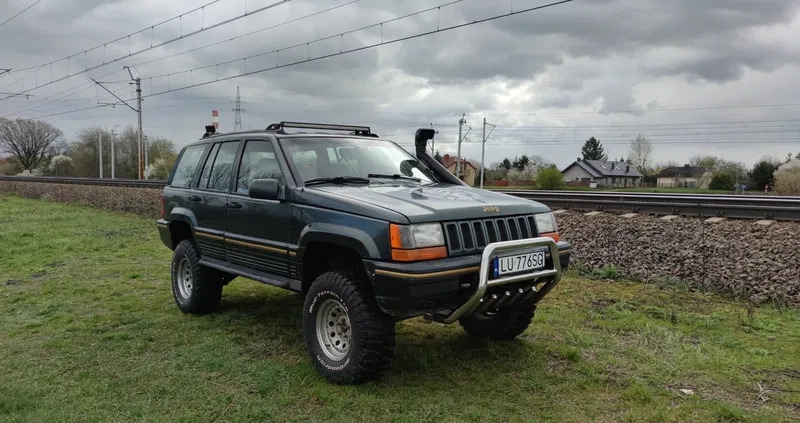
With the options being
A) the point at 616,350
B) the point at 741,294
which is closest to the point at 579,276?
the point at 741,294

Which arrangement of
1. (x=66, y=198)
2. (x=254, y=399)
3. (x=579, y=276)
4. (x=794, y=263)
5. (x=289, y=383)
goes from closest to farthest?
(x=254, y=399)
(x=289, y=383)
(x=794, y=263)
(x=579, y=276)
(x=66, y=198)

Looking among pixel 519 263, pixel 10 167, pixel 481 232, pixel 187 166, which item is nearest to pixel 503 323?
pixel 519 263

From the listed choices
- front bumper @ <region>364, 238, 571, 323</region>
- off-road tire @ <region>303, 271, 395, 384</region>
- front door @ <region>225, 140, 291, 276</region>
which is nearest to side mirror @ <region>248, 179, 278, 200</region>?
front door @ <region>225, 140, 291, 276</region>

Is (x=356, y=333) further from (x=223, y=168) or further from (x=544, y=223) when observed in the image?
(x=223, y=168)

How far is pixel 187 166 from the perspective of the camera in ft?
20.2

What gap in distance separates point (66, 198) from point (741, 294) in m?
25.3

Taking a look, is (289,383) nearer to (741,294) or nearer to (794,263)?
(741,294)

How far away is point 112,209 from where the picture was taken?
19.3 m

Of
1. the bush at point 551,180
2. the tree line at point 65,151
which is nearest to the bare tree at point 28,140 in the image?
the tree line at point 65,151

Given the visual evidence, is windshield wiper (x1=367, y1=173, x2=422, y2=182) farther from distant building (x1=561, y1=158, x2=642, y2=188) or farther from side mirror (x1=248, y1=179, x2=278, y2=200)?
distant building (x1=561, y1=158, x2=642, y2=188)

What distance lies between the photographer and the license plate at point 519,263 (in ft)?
12.1

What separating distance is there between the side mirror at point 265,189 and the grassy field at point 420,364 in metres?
1.37

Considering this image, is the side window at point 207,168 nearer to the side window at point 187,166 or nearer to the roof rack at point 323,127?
the side window at point 187,166

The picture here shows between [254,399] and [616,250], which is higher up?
[616,250]
